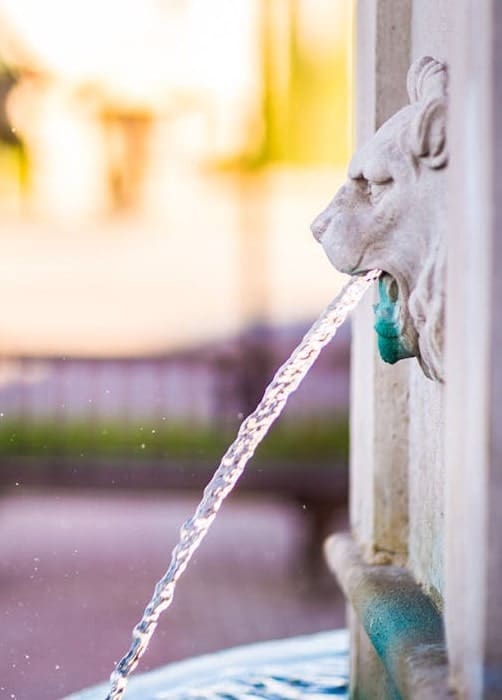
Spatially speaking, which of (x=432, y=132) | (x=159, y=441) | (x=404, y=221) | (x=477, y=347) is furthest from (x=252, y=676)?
(x=159, y=441)

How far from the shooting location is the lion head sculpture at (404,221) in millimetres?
1696

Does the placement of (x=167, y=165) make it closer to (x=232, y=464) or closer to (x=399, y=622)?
(x=232, y=464)

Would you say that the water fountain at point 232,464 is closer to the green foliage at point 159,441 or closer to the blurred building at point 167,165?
the green foliage at point 159,441

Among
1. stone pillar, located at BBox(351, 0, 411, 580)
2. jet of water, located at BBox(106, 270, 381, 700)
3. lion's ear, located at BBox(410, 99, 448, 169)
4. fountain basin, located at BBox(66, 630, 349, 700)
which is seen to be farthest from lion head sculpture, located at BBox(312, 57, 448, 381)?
fountain basin, located at BBox(66, 630, 349, 700)

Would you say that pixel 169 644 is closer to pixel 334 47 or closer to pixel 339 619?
pixel 339 619

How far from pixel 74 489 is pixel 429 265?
4.97 m

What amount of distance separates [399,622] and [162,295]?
417 inches

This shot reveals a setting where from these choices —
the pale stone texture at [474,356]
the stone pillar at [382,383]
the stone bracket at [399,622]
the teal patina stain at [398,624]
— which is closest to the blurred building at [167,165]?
the stone pillar at [382,383]

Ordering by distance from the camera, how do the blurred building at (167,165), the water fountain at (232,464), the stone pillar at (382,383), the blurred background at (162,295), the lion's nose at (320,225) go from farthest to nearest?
the blurred building at (167,165) → the blurred background at (162,295) → the stone pillar at (382,383) → the water fountain at (232,464) → the lion's nose at (320,225)

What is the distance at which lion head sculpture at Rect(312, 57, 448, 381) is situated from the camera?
1696mm

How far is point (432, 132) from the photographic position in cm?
169

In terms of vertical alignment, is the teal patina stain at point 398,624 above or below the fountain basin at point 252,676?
above

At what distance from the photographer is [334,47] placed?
406 inches

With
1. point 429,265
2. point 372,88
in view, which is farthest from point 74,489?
point 429,265
